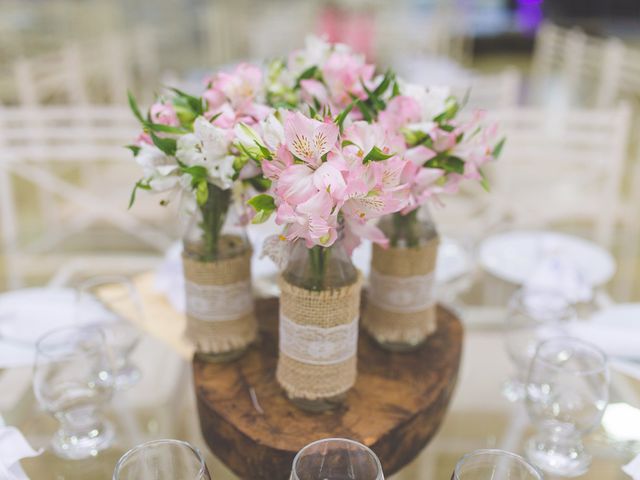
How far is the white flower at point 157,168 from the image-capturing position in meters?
0.80

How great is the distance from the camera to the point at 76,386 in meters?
0.95

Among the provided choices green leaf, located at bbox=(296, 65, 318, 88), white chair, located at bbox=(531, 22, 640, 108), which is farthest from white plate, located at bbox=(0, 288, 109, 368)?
white chair, located at bbox=(531, 22, 640, 108)

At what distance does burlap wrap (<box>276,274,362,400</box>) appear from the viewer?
788 millimetres

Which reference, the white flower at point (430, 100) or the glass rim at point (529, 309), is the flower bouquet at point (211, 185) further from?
the glass rim at point (529, 309)

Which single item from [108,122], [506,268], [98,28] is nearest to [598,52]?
[506,268]

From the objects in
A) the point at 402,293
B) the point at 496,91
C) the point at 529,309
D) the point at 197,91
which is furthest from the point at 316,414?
the point at 197,91

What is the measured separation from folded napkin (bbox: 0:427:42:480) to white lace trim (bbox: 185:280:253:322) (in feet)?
0.92

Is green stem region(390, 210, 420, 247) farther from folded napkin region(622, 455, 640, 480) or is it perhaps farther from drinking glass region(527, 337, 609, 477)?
folded napkin region(622, 455, 640, 480)

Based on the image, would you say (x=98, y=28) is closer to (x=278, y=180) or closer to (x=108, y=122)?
(x=108, y=122)

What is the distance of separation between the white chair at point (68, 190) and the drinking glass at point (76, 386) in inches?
27.7

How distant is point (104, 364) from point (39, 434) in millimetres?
140

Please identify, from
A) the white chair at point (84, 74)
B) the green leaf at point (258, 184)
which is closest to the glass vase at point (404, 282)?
the green leaf at point (258, 184)

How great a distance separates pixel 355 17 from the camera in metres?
5.12

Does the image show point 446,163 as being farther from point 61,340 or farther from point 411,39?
point 411,39
